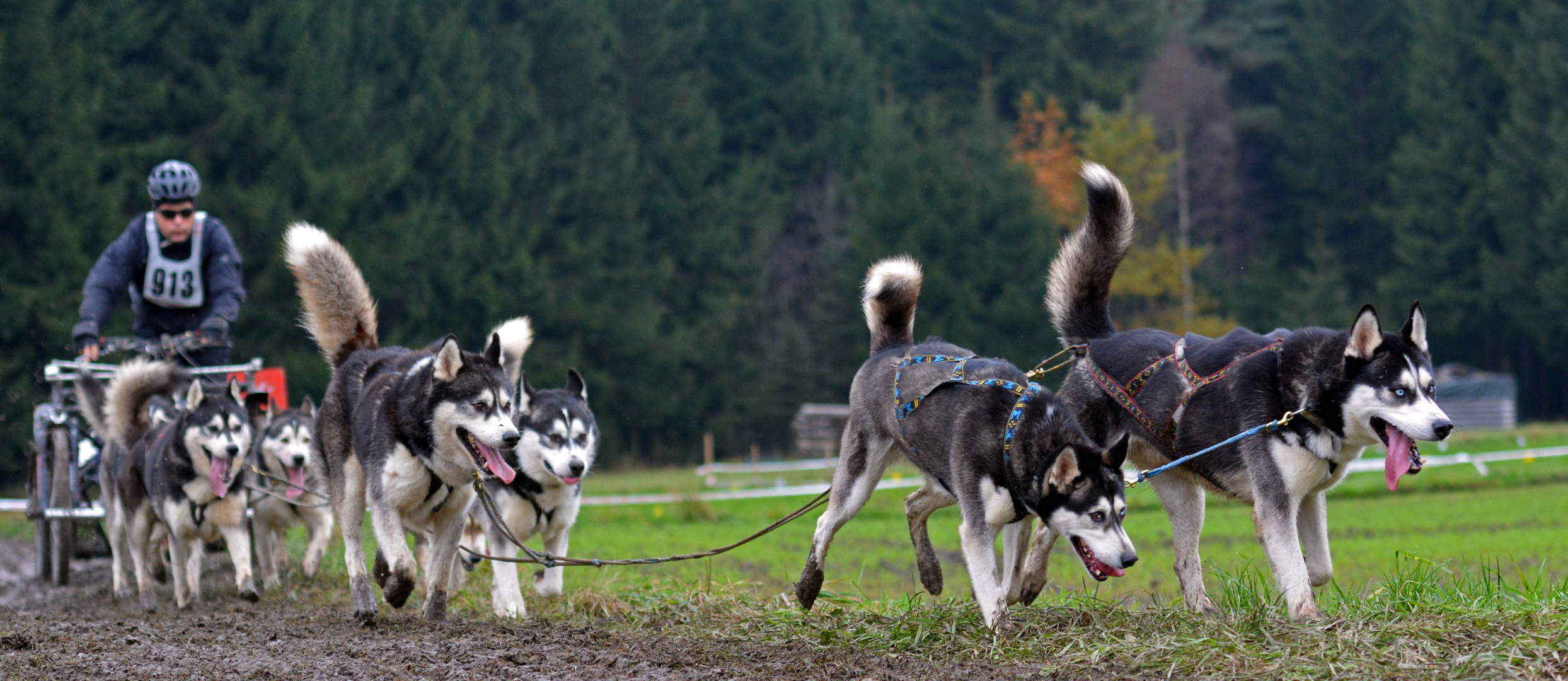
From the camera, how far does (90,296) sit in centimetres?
871

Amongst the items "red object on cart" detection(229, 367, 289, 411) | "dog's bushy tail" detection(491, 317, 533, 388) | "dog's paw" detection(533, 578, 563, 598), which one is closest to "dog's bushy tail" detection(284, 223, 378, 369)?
"dog's bushy tail" detection(491, 317, 533, 388)

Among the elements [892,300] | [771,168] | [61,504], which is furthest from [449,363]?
[771,168]

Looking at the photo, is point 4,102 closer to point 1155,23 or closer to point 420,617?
point 420,617

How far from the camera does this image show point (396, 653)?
5641mm

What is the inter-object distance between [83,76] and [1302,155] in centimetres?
3429

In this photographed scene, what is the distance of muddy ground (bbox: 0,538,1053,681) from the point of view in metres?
5.19

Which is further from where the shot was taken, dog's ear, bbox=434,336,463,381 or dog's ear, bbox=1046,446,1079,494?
dog's ear, bbox=434,336,463,381

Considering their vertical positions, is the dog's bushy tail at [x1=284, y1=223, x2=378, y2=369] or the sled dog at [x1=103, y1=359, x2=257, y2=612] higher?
the dog's bushy tail at [x1=284, y1=223, x2=378, y2=369]

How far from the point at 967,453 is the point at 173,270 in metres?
5.69

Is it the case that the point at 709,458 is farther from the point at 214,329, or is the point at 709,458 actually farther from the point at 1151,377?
the point at 1151,377

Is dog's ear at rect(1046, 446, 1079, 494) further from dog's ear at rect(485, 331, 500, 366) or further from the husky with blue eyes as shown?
the husky with blue eyes

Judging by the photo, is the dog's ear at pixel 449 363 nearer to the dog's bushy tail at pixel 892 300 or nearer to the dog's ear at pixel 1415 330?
the dog's bushy tail at pixel 892 300

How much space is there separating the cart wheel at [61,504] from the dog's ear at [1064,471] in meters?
7.07

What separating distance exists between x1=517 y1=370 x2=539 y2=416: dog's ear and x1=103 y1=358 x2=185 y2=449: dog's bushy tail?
2520 mm
